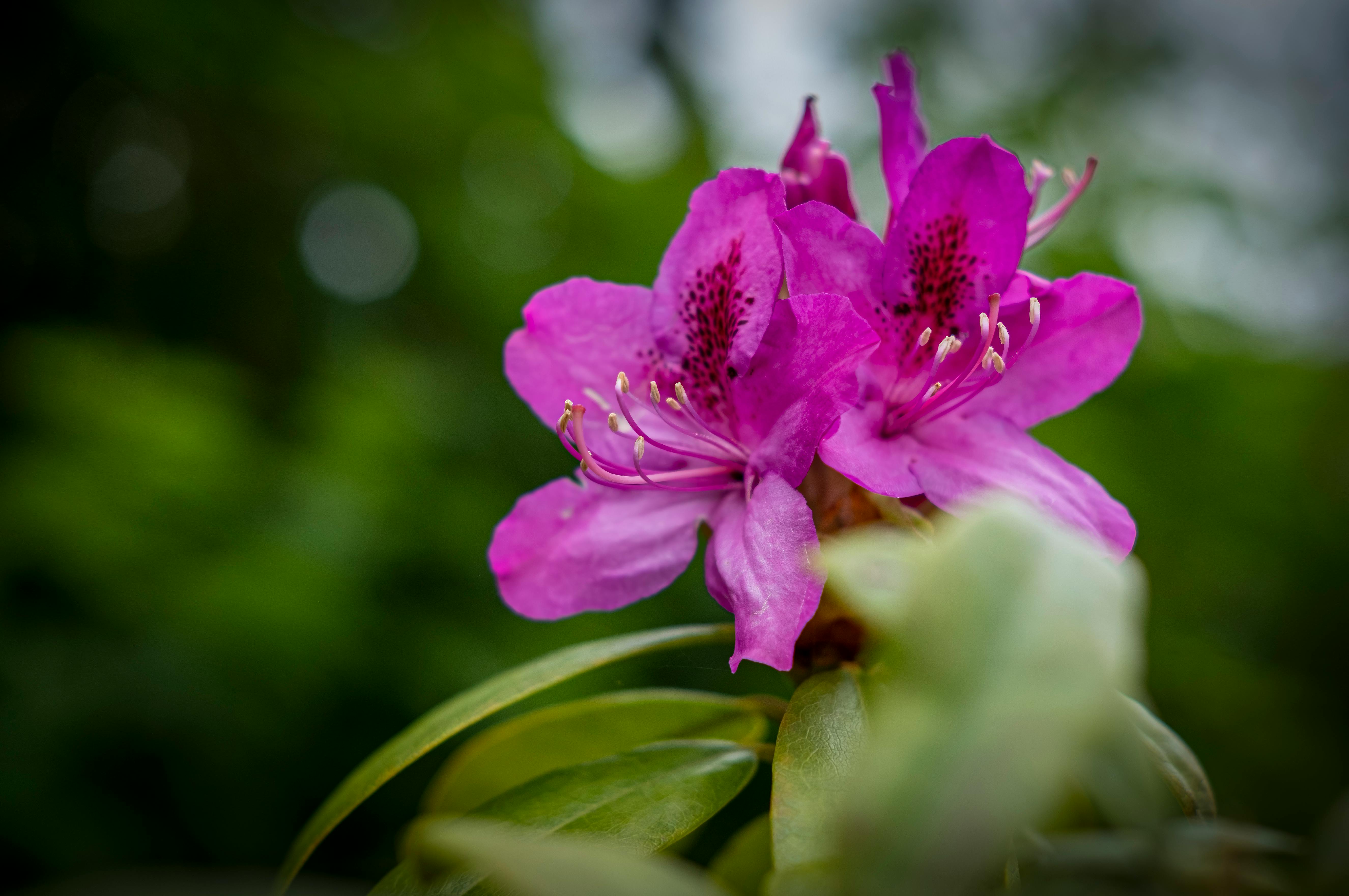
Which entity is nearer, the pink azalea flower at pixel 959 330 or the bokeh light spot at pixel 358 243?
the pink azalea flower at pixel 959 330

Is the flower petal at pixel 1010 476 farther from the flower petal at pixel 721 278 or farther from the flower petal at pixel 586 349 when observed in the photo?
the flower petal at pixel 586 349

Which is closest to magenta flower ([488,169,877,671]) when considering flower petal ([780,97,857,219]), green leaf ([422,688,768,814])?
flower petal ([780,97,857,219])

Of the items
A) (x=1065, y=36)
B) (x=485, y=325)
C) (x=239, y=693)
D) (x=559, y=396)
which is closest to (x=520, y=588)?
(x=559, y=396)

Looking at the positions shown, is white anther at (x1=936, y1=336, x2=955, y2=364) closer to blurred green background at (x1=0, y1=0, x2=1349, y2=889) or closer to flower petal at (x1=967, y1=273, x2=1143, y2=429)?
flower petal at (x1=967, y1=273, x2=1143, y2=429)

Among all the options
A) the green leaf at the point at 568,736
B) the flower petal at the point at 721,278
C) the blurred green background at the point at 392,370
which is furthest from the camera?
the blurred green background at the point at 392,370

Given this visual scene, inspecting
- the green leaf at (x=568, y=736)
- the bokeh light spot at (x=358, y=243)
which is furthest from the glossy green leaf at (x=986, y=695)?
the bokeh light spot at (x=358, y=243)

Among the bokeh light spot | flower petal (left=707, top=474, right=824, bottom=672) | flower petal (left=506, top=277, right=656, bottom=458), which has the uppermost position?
the bokeh light spot
